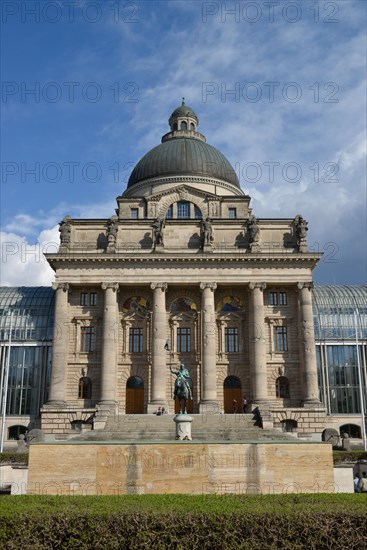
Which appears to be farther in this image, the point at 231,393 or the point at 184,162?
the point at 184,162

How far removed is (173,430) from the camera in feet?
143

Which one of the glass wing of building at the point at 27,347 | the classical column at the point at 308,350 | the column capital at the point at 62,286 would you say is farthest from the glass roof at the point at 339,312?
the glass wing of building at the point at 27,347

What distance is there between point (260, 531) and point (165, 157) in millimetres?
57972

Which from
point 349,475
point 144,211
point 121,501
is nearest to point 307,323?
point 144,211

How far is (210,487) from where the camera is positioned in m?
25.0

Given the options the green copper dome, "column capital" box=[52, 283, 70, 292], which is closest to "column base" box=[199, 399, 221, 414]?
"column capital" box=[52, 283, 70, 292]

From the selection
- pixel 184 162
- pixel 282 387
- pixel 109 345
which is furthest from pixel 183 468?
pixel 184 162

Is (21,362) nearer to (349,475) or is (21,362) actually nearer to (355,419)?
(355,419)

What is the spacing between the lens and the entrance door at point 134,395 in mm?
54531

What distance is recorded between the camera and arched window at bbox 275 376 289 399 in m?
54.7

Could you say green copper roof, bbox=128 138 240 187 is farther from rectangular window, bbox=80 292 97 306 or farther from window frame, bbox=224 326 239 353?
window frame, bbox=224 326 239 353

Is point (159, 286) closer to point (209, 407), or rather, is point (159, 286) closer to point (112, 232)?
point (112, 232)

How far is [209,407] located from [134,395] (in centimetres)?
777

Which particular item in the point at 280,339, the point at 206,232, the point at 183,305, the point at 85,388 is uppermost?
the point at 206,232
